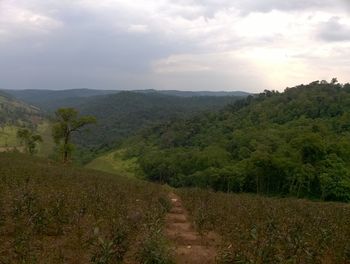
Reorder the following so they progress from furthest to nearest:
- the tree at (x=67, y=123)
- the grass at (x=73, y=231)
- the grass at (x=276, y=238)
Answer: the tree at (x=67, y=123) → the grass at (x=276, y=238) → the grass at (x=73, y=231)

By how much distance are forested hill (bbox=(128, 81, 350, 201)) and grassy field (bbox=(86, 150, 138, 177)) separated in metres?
4.24

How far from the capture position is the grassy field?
96625 millimetres

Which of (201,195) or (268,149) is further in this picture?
(268,149)

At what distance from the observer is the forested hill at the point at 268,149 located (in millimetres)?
53531

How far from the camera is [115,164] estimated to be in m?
106

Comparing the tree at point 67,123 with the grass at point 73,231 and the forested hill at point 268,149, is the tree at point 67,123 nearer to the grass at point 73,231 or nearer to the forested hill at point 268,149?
the forested hill at point 268,149

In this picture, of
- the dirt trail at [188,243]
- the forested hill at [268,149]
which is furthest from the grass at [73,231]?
the forested hill at [268,149]

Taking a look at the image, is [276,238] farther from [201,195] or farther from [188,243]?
[201,195]

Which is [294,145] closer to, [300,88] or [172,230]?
[172,230]

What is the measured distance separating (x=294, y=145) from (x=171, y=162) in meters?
29.9

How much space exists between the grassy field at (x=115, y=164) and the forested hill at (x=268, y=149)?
4.24 metres

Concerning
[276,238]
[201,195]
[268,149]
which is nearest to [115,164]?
[268,149]

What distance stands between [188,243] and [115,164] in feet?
307

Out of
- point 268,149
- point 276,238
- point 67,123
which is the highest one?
point 67,123
